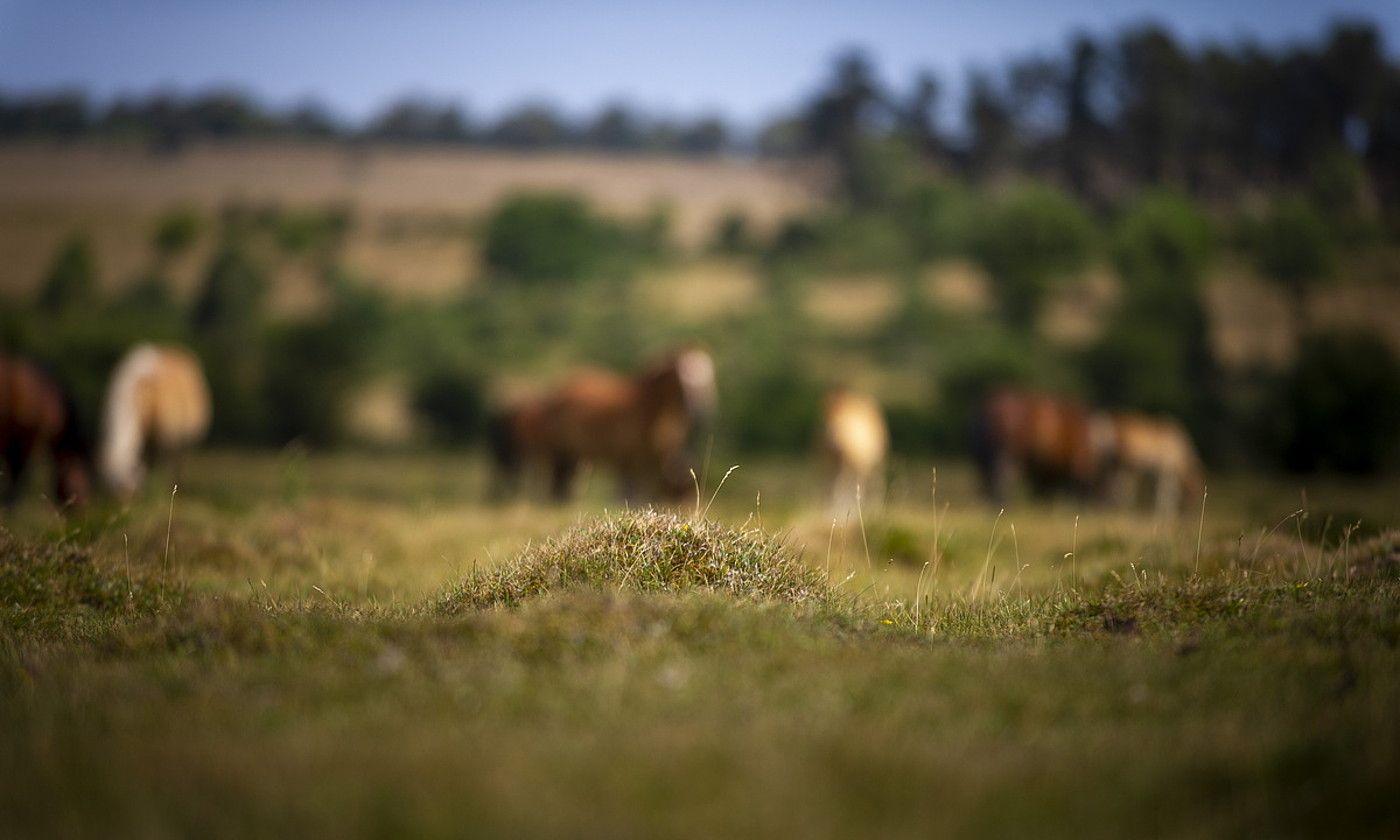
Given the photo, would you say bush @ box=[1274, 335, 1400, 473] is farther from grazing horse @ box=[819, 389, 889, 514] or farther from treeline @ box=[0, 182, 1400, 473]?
grazing horse @ box=[819, 389, 889, 514]

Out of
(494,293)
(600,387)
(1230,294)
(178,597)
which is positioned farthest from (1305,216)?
(178,597)

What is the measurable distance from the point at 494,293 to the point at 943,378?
32588 mm

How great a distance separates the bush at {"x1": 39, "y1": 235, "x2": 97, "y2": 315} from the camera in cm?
5650

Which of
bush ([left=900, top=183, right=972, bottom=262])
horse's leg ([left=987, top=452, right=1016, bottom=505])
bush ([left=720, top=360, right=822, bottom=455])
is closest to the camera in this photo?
horse's leg ([left=987, top=452, right=1016, bottom=505])

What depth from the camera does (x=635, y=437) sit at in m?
18.7

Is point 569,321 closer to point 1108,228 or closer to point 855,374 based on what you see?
point 855,374

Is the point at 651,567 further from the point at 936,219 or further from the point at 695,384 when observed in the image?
the point at 936,219

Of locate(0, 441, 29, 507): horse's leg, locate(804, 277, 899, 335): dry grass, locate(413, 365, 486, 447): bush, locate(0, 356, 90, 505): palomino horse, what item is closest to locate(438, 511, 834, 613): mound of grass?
locate(0, 356, 90, 505): palomino horse

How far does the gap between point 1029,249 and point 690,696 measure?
64.9 m

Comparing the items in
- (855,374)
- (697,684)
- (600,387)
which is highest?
(697,684)

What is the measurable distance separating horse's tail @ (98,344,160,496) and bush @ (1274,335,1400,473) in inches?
1310

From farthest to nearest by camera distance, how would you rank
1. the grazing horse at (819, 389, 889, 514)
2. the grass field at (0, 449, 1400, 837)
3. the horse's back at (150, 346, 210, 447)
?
1. the grazing horse at (819, 389, 889, 514)
2. the horse's back at (150, 346, 210, 447)
3. the grass field at (0, 449, 1400, 837)

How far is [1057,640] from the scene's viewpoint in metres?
5.75

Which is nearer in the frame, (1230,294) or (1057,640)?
(1057,640)
